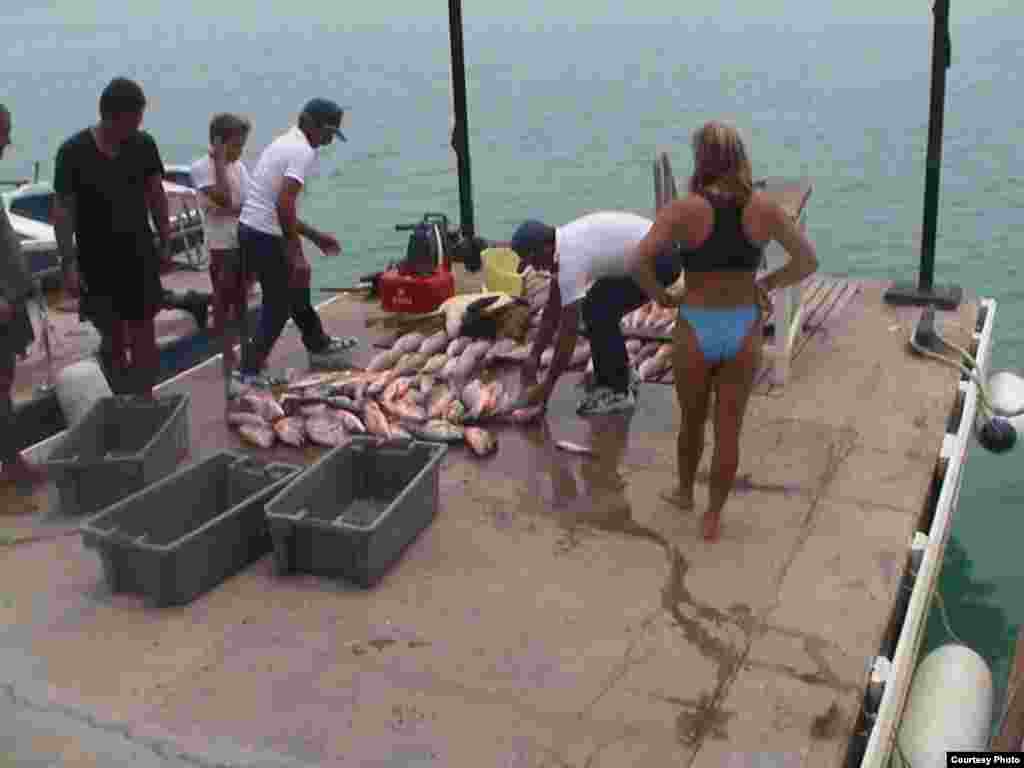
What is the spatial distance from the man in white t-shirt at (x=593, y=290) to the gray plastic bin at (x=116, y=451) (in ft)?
7.28

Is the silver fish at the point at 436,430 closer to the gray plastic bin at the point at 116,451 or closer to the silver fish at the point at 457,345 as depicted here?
the silver fish at the point at 457,345

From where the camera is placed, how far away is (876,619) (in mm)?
5031

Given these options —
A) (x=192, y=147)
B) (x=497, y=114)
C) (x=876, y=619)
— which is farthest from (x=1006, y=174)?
(x=876, y=619)

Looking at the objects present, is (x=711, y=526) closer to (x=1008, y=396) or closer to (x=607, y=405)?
(x=607, y=405)

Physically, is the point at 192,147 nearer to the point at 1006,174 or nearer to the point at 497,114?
the point at 497,114

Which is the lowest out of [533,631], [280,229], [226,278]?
[533,631]

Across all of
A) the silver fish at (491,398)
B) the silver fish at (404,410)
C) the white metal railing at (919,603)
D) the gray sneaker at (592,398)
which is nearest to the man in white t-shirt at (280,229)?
the silver fish at (404,410)

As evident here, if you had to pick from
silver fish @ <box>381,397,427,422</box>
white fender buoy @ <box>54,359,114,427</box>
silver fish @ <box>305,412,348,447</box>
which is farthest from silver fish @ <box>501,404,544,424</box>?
white fender buoy @ <box>54,359,114,427</box>

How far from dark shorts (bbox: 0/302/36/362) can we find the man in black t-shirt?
0.39 metres

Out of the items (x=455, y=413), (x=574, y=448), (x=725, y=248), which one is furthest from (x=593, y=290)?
(x=725, y=248)

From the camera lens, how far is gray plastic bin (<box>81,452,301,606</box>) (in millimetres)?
5156

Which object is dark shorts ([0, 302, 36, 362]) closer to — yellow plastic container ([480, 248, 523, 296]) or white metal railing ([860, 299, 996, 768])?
yellow plastic container ([480, 248, 523, 296])

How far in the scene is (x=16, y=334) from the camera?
639cm

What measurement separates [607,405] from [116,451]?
10.0 ft
